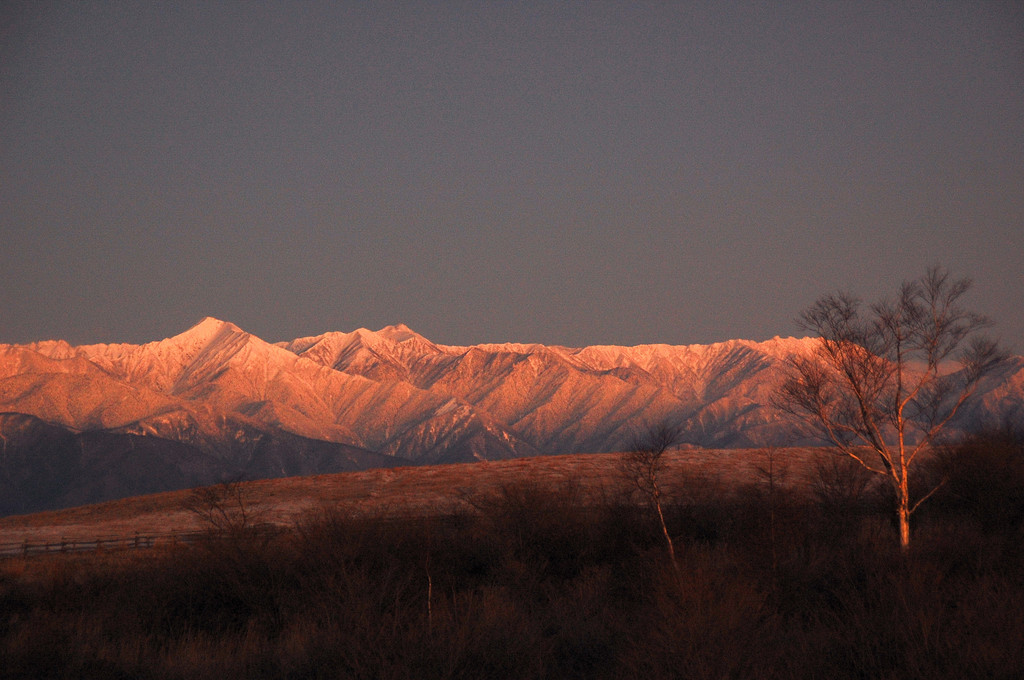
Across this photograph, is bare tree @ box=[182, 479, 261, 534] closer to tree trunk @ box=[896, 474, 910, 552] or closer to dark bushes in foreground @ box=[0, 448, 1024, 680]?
dark bushes in foreground @ box=[0, 448, 1024, 680]

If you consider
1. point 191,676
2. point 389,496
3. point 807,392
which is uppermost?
point 807,392

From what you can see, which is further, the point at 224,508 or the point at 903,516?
the point at 224,508

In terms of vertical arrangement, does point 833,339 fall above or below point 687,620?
above

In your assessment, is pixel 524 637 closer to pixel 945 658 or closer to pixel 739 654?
pixel 739 654

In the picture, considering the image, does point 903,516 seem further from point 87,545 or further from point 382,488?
point 382,488

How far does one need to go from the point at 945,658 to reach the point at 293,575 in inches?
879

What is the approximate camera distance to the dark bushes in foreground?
14.7m

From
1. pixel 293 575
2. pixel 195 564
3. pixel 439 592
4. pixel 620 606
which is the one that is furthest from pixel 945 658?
pixel 195 564

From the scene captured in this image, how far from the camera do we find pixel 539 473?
7250cm

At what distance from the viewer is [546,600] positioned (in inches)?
1136

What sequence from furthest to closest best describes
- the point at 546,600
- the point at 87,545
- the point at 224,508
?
the point at 87,545 < the point at 224,508 < the point at 546,600

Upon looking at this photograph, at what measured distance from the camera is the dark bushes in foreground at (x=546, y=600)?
48.2ft

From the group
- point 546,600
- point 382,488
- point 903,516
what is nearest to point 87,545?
point 382,488

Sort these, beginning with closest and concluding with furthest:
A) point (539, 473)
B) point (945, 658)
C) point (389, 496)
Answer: point (945, 658) < point (389, 496) < point (539, 473)
